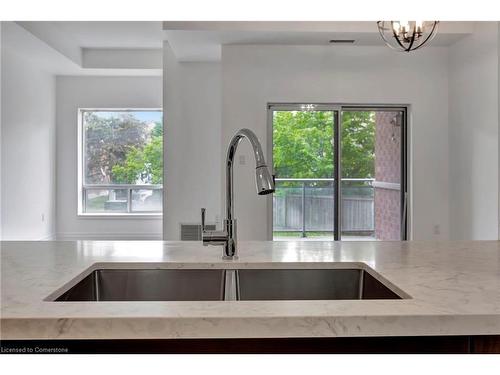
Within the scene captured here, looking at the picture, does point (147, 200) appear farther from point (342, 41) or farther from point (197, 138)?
point (342, 41)

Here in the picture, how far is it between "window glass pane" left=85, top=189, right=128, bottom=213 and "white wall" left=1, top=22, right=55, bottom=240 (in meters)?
0.55

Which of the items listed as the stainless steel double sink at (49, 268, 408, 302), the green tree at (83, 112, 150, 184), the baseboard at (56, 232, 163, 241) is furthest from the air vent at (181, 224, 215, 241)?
the stainless steel double sink at (49, 268, 408, 302)

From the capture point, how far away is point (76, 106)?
23.8ft

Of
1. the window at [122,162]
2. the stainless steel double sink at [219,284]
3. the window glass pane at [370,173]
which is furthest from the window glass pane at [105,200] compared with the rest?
the stainless steel double sink at [219,284]

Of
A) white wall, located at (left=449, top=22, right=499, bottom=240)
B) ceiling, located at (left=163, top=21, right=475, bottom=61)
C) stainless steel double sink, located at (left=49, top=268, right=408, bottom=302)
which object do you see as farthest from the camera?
ceiling, located at (left=163, top=21, right=475, bottom=61)

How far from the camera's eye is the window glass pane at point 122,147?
7.46 meters

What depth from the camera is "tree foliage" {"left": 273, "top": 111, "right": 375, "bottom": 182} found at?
5.12 metres

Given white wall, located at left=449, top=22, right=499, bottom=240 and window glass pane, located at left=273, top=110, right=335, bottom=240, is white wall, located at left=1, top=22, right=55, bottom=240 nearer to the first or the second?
window glass pane, located at left=273, top=110, right=335, bottom=240

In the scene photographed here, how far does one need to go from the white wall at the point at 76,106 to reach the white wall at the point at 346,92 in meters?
2.68

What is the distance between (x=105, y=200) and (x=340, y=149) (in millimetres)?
4130

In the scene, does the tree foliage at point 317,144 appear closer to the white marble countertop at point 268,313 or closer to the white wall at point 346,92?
the white wall at point 346,92

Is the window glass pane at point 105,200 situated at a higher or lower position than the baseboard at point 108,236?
higher

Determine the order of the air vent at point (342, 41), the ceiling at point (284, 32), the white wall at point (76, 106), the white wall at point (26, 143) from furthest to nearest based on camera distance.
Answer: the white wall at point (76, 106) < the white wall at point (26, 143) < the air vent at point (342, 41) < the ceiling at point (284, 32)

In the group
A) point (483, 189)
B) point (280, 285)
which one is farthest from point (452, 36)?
point (280, 285)
